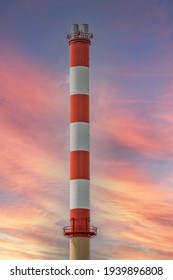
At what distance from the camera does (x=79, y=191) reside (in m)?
43.7

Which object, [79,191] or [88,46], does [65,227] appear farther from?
[88,46]

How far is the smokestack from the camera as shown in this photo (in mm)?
43625

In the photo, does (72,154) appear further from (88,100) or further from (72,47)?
(72,47)

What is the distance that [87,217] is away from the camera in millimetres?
43875

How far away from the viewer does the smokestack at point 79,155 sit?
1718 inches

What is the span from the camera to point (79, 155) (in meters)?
44.5
